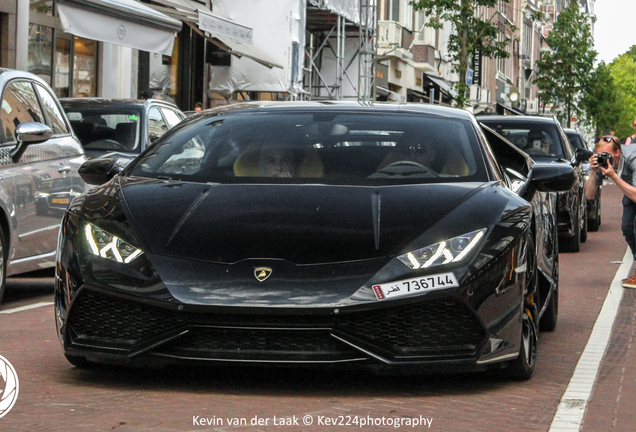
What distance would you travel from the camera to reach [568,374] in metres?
6.13

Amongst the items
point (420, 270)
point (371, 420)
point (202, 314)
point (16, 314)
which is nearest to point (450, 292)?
point (420, 270)

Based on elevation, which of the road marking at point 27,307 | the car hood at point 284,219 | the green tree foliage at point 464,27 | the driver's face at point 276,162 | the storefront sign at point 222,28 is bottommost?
the road marking at point 27,307

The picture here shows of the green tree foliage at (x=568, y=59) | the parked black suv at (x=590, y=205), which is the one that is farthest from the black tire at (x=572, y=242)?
the green tree foliage at (x=568, y=59)

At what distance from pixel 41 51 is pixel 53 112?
11230 mm

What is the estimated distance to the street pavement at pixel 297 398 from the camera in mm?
4688

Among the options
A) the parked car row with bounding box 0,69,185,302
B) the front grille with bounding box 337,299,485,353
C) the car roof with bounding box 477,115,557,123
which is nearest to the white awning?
the car roof with bounding box 477,115,557,123

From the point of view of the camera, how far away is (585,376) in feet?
20.0

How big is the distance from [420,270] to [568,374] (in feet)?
4.54

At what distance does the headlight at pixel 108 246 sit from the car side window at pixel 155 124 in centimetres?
808

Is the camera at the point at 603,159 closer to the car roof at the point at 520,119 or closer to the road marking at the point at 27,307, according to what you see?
the road marking at the point at 27,307

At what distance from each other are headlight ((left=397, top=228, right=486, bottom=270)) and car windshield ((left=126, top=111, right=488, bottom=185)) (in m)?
0.73

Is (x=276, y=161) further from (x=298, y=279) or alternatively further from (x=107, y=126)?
(x=107, y=126)

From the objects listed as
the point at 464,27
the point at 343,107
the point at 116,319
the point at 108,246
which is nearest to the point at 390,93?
the point at 464,27

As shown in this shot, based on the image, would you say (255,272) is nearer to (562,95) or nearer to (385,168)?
(385,168)
